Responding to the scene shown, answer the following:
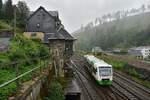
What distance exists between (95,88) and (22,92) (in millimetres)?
20620

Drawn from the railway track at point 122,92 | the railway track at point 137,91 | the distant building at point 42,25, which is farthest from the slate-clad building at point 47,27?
the railway track at point 137,91

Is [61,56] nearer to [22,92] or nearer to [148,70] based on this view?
[148,70]

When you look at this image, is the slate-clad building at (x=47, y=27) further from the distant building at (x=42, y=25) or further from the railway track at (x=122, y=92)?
the railway track at (x=122, y=92)

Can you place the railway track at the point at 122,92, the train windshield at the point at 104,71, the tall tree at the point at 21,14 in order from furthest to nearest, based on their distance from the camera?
the tall tree at the point at 21,14 → the train windshield at the point at 104,71 → the railway track at the point at 122,92

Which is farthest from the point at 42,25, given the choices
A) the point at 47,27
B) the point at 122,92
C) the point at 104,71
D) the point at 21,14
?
the point at 122,92

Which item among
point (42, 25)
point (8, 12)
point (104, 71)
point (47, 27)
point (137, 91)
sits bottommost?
point (137, 91)

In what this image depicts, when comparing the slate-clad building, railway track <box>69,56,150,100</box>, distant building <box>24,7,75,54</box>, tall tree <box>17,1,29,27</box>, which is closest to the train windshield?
railway track <box>69,56,150,100</box>

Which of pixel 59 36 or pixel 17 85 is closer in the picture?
pixel 17 85

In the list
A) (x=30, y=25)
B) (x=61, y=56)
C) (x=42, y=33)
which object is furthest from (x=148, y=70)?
(x=30, y=25)

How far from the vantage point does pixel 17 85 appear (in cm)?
813

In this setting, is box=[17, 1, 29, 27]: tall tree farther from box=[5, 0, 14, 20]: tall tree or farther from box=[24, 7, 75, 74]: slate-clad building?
box=[24, 7, 75, 74]: slate-clad building

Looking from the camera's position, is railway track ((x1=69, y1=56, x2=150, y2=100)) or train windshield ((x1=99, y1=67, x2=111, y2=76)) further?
train windshield ((x1=99, y1=67, x2=111, y2=76))

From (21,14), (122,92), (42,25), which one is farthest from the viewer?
(21,14)

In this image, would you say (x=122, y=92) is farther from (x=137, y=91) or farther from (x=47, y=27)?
(x=47, y=27)
